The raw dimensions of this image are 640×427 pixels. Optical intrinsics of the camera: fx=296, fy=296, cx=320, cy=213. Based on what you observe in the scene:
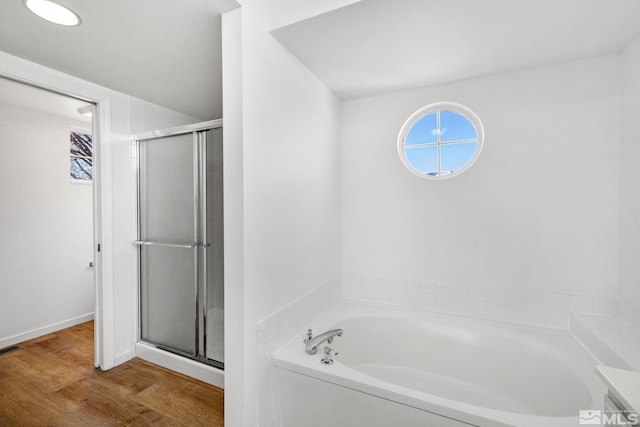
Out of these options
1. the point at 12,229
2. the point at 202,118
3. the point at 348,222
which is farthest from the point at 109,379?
the point at 202,118

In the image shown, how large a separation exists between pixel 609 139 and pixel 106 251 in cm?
364

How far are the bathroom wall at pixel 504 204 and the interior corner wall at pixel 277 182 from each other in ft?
1.42

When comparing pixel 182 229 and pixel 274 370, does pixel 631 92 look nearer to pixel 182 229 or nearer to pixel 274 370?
pixel 274 370

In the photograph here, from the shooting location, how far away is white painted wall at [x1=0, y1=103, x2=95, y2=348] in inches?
110

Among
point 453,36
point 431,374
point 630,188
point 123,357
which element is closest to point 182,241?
point 123,357

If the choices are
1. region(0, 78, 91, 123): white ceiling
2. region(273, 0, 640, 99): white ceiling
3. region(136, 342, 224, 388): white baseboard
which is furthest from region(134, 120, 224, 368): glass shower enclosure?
region(273, 0, 640, 99): white ceiling

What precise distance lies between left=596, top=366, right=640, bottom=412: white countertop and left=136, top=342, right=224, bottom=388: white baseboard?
213 centimetres

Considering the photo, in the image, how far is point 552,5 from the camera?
1394 millimetres

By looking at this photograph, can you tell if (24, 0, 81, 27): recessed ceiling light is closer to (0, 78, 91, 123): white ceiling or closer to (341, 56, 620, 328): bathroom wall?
(0, 78, 91, 123): white ceiling

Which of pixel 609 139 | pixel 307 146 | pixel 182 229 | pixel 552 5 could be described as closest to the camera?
pixel 552 5

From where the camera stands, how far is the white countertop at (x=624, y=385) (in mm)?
824

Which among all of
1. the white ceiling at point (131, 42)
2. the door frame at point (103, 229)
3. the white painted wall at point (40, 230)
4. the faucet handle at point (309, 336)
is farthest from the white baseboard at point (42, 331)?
the faucet handle at point (309, 336)

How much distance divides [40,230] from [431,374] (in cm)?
386

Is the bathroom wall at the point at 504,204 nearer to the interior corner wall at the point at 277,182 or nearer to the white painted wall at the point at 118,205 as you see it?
the interior corner wall at the point at 277,182
